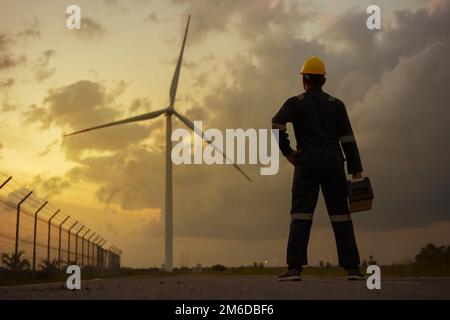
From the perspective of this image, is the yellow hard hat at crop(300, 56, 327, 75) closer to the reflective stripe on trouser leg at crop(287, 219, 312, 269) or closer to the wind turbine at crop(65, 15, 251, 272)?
the reflective stripe on trouser leg at crop(287, 219, 312, 269)

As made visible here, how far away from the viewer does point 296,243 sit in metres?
9.37

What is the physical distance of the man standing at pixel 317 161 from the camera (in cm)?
939

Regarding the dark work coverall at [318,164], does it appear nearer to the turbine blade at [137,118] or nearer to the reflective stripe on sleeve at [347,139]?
the reflective stripe on sleeve at [347,139]

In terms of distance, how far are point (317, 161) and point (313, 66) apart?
1.38 m

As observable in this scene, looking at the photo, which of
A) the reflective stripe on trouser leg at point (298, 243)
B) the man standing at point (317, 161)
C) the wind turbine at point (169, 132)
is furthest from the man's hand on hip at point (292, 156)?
the wind turbine at point (169, 132)

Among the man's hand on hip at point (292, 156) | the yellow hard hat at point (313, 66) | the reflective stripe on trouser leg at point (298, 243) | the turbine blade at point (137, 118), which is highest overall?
the turbine blade at point (137, 118)

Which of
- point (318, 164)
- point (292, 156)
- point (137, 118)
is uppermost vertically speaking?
point (137, 118)

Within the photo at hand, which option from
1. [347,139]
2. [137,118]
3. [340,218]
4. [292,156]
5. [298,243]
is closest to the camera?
[298,243]

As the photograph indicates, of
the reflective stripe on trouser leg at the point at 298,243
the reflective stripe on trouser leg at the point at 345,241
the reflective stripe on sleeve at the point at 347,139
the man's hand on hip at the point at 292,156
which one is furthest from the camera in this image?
the reflective stripe on sleeve at the point at 347,139

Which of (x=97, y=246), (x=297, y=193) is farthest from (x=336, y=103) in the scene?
(x=97, y=246)

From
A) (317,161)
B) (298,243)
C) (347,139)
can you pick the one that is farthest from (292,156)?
(298,243)

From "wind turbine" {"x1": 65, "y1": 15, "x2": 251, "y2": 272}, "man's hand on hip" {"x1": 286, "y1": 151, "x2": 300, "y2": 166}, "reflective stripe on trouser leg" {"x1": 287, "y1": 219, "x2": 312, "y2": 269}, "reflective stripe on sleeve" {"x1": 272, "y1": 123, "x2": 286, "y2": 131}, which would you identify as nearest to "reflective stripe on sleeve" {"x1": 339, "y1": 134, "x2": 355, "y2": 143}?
"man's hand on hip" {"x1": 286, "y1": 151, "x2": 300, "y2": 166}

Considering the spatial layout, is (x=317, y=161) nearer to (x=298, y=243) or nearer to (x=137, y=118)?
(x=298, y=243)

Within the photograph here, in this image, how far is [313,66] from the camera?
9836 millimetres
